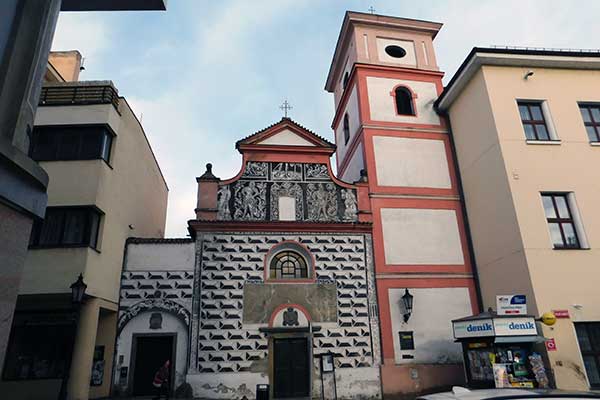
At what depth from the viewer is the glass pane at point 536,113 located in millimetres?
16625

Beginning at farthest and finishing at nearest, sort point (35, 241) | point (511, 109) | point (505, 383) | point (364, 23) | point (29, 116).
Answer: point (364, 23) < point (511, 109) < point (35, 241) < point (505, 383) < point (29, 116)

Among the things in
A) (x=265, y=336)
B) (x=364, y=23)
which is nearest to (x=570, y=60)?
(x=364, y=23)

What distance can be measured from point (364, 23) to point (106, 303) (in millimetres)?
17689

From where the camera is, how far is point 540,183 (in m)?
15.3

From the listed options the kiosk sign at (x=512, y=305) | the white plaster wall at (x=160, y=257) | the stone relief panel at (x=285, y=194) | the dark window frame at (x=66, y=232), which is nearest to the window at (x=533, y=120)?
the kiosk sign at (x=512, y=305)

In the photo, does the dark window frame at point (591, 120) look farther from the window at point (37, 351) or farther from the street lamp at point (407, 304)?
the window at point (37, 351)

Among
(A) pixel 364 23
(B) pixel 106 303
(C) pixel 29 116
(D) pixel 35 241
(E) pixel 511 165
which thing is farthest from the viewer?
(A) pixel 364 23

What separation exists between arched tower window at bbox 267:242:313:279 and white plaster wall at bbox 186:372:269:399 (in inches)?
140

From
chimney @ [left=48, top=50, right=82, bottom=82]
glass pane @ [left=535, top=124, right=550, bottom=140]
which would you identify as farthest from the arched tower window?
chimney @ [left=48, top=50, right=82, bottom=82]

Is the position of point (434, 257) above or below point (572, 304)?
above

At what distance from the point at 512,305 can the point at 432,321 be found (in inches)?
151

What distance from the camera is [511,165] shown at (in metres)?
15.4

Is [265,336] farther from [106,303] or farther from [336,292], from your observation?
[106,303]

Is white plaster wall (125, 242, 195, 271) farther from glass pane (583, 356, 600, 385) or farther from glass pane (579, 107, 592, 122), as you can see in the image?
glass pane (579, 107, 592, 122)
